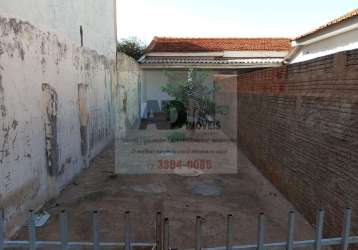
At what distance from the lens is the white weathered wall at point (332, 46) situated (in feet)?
31.4

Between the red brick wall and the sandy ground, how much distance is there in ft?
1.29

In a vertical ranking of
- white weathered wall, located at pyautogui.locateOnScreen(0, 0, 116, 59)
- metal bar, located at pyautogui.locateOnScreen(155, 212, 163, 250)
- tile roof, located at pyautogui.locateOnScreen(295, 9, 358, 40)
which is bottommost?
metal bar, located at pyautogui.locateOnScreen(155, 212, 163, 250)

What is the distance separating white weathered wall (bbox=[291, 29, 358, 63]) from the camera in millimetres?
9570

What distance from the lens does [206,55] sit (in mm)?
17125

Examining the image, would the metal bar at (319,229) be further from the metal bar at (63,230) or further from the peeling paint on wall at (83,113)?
the peeling paint on wall at (83,113)

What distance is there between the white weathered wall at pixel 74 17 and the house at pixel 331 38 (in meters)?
6.96

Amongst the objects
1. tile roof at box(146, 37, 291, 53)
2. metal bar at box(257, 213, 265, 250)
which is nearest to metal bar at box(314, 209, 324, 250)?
metal bar at box(257, 213, 265, 250)

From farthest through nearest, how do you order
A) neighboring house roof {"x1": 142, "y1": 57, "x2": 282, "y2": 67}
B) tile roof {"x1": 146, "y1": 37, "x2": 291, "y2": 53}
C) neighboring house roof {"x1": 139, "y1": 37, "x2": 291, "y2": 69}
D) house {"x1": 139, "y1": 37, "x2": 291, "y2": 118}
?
1. tile roof {"x1": 146, "y1": 37, "x2": 291, "y2": 53}
2. house {"x1": 139, "y1": 37, "x2": 291, "y2": 118}
3. neighboring house roof {"x1": 139, "y1": 37, "x2": 291, "y2": 69}
4. neighboring house roof {"x1": 142, "y1": 57, "x2": 282, "y2": 67}

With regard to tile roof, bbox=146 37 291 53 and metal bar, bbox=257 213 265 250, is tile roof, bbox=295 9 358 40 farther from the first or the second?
metal bar, bbox=257 213 265 250

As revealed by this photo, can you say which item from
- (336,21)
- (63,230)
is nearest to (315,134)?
(63,230)

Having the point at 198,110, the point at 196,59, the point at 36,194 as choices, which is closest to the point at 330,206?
the point at 36,194

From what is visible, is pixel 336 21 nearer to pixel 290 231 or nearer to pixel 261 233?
pixel 290 231

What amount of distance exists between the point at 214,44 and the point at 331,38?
8026mm

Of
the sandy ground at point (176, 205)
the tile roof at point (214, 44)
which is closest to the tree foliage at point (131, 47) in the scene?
the tile roof at point (214, 44)
